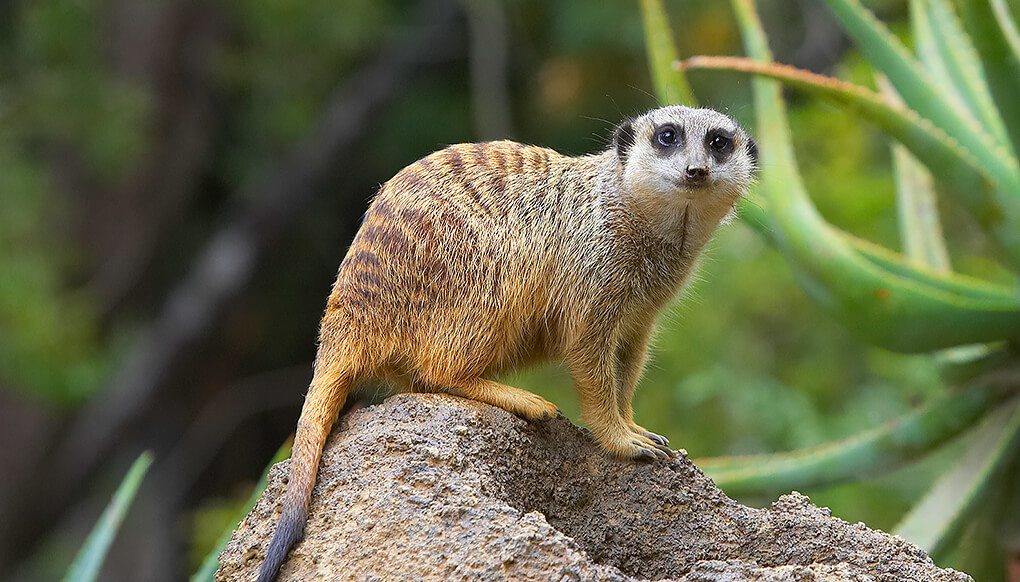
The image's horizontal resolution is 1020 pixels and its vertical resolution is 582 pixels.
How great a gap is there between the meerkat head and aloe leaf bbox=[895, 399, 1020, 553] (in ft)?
3.62

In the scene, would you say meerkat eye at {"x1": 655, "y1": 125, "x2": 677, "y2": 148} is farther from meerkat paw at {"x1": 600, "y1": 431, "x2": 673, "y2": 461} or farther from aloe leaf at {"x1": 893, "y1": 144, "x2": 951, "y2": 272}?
aloe leaf at {"x1": 893, "y1": 144, "x2": 951, "y2": 272}

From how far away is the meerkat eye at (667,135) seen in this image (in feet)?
9.00

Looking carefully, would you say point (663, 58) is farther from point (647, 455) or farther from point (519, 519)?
point (519, 519)

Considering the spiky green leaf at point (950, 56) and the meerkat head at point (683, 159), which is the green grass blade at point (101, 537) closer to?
the meerkat head at point (683, 159)

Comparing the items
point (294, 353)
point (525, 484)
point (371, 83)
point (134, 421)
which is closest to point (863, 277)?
point (525, 484)

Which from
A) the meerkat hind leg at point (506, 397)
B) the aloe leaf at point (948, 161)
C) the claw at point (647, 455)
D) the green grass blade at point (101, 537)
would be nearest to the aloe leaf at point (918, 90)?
the aloe leaf at point (948, 161)

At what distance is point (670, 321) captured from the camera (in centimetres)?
312

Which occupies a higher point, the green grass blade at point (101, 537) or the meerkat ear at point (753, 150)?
the meerkat ear at point (753, 150)

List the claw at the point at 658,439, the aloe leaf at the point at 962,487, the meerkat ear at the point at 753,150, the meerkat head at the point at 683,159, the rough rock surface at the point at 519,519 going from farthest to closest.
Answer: the aloe leaf at the point at 962,487 < the meerkat ear at the point at 753,150 < the meerkat head at the point at 683,159 < the claw at the point at 658,439 < the rough rock surface at the point at 519,519

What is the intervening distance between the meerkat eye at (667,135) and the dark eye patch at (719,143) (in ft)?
0.26

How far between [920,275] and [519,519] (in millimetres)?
2094

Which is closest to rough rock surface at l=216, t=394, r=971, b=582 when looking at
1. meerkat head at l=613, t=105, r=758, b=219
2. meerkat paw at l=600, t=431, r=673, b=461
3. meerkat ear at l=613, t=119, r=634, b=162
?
meerkat paw at l=600, t=431, r=673, b=461

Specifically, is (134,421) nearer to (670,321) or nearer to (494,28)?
(494,28)

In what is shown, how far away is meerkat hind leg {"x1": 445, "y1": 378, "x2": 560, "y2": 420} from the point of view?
7.91 ft
